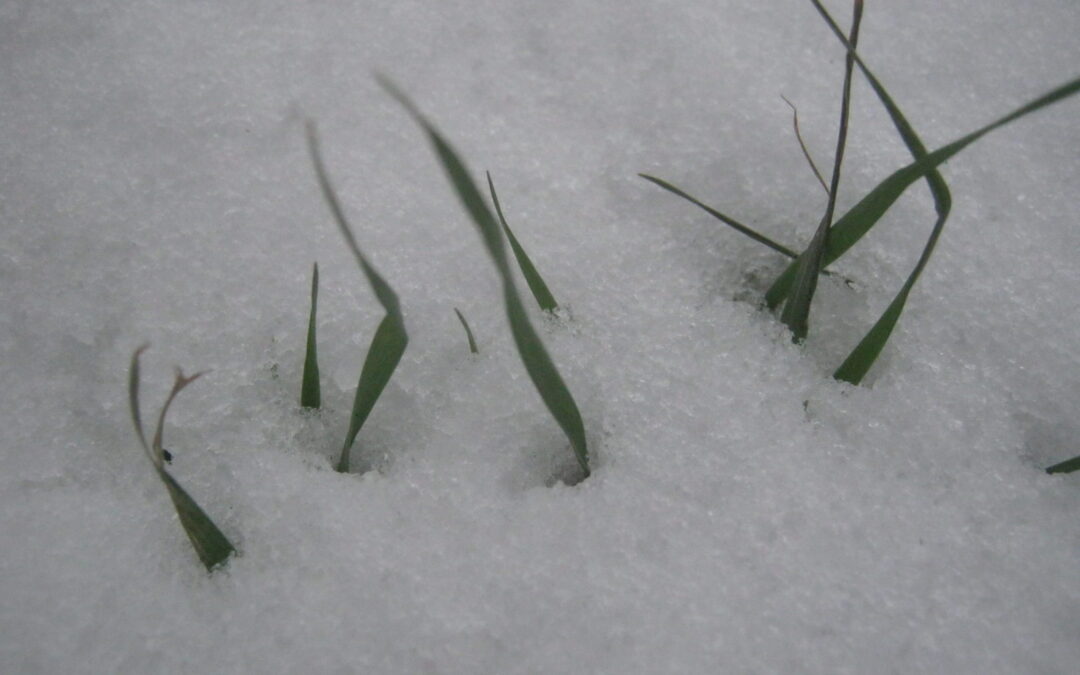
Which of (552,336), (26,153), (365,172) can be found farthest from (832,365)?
(26,153)

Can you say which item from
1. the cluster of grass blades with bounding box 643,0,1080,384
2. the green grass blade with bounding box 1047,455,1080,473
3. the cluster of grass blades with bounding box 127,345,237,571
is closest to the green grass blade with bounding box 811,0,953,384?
the cluster of grass blades with bounding box 643,0,1080,384

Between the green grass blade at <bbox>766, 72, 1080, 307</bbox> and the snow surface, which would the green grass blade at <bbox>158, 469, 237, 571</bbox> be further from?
the green grass blade at <bbox>766, 72, 1080, 307</bbox>

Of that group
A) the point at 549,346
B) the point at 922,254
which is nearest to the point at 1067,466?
the point at 922,254

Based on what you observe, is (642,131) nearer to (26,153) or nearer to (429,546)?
(429,546)

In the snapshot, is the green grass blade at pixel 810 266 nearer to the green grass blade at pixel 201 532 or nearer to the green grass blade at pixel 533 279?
the green grass blade at pixel 533 279

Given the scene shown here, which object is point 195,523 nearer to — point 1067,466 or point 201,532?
point 201,532
